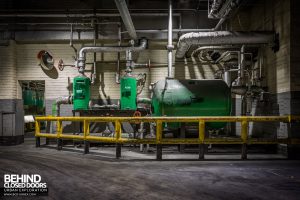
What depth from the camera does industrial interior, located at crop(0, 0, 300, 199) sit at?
5984mm

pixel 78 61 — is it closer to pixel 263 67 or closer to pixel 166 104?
pixel 166 104

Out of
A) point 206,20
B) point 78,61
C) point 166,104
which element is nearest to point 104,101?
point 78,61

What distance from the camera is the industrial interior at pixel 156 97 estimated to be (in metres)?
5.98

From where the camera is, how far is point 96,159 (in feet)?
26.2

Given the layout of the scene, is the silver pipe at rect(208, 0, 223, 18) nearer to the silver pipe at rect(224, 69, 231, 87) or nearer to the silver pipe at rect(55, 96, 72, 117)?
the silver pipe at rect(224, 69, 231, 87)

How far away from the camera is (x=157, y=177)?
589 centimetres

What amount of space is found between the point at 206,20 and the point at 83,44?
6387 mm

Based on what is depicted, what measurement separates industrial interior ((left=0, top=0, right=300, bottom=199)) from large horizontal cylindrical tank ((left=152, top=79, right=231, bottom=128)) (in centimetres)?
4

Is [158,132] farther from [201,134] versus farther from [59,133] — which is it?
[59,133]

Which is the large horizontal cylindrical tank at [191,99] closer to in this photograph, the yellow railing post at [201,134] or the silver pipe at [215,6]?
the yellow railing post at [201,134]

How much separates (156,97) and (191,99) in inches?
51.8

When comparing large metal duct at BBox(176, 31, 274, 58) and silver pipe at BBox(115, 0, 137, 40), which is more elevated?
silver pipe at BBox(115, 0, 137, 40)

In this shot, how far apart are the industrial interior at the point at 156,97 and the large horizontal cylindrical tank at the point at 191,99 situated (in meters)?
0.04

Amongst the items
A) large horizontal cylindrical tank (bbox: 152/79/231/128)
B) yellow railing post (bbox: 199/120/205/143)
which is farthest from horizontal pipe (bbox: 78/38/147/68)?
yellow railing post (bbox: 199/120/205/143)
